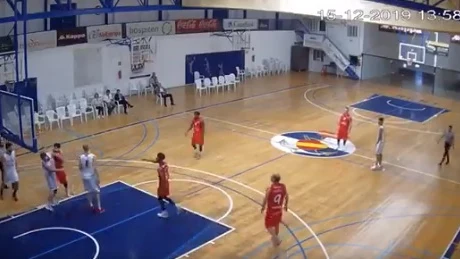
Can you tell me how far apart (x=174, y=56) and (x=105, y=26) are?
15.7 feet

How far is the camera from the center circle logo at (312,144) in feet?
65.7

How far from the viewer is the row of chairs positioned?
29689mm

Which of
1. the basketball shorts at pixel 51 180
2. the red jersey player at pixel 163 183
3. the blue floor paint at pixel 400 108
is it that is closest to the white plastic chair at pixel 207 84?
the blue floor paint at pixel 400 108

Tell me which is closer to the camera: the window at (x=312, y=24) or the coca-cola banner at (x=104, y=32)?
the coca-cola banner at (x=104, y=32)

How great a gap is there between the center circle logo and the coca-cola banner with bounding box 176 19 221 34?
411 inches

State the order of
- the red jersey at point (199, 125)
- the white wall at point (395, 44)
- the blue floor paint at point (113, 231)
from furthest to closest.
Answer: the white wall at point (395, 44), the red jersey at point (199, 125), the blue floor paint at point (113, 231)

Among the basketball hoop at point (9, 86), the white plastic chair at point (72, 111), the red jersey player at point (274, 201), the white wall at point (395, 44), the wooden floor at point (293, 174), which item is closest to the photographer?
the red jersey player at point (274, 201)

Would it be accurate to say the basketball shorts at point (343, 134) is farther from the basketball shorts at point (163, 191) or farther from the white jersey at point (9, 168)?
the white jersey at point (9, 168)

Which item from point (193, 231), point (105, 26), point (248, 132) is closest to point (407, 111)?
point (248, 132)

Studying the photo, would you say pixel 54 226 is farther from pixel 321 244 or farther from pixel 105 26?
pixel 105 26

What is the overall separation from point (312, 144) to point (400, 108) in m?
7.98

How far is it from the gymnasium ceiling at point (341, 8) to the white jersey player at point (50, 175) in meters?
12.3
